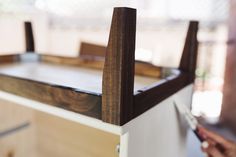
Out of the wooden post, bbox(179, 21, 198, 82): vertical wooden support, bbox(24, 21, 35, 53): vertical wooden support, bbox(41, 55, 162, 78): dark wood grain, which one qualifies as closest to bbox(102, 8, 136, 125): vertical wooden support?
bbox(41, 55, 162, 78): dark wood grain

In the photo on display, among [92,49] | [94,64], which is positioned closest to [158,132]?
[94,64]

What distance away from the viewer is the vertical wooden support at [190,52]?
60cm

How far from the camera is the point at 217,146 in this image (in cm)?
51

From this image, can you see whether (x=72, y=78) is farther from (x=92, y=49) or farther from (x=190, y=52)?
(x=92, y=49)

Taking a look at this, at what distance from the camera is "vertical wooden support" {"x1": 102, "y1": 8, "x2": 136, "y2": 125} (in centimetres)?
Answer: 32

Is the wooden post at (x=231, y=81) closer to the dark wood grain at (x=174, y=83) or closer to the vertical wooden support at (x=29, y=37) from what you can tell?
the dark wood grain at (x=174, y=83)

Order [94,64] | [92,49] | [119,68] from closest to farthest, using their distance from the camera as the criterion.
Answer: [119,68], [94,64], [92,49]

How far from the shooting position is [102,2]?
1.49 feet

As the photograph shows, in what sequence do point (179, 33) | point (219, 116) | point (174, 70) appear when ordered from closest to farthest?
point (174, 70) < point (219, 116) < point (179, 33)

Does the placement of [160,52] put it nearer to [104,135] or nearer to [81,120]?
[104,135]

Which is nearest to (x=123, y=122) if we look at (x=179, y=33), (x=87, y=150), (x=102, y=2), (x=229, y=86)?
(x=102, y=2)

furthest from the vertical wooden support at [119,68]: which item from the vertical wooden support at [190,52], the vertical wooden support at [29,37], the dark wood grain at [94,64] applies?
the vertical wooden support at [29,37]

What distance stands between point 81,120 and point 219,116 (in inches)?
33.9

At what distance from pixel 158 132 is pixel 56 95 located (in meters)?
0.21
